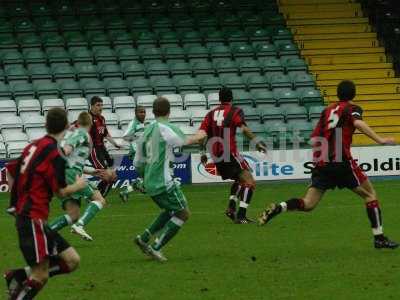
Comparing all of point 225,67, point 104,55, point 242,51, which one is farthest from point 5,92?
point 242,51

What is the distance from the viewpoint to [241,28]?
34.0 meters

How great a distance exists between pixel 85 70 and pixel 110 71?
710 millimetres

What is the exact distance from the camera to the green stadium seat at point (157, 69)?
103ft

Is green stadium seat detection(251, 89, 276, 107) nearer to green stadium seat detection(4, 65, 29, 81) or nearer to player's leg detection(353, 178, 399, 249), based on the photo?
green stadium seat detection(4, 65, 29, 81)

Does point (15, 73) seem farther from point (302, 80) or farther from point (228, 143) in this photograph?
point (228, 143)

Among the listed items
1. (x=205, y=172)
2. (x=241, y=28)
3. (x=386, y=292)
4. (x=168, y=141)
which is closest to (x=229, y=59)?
(x=241, y=28)

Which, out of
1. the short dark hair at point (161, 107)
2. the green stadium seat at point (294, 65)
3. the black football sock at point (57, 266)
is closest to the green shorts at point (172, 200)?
the short dark hair at point (161, 107)

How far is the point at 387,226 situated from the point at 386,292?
6.42 m

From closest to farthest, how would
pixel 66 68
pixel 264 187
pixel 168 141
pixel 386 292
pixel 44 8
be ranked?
pixel 386 292
pixel 168 141
pixel 264 187
pixel 66 68
pixel 44 8

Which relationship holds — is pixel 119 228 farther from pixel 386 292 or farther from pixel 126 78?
pixel 126 78

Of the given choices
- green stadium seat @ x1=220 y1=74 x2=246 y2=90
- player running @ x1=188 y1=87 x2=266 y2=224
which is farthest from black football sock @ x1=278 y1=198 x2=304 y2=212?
green stadium seat @ x1=220 y1=74 x2=246 y2=90

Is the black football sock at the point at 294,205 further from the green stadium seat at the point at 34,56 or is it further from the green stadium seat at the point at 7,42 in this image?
the green stadium seat at the point at 7,42

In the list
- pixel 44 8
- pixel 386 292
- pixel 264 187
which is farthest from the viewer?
pixel 44 8

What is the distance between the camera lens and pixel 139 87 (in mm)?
30266
